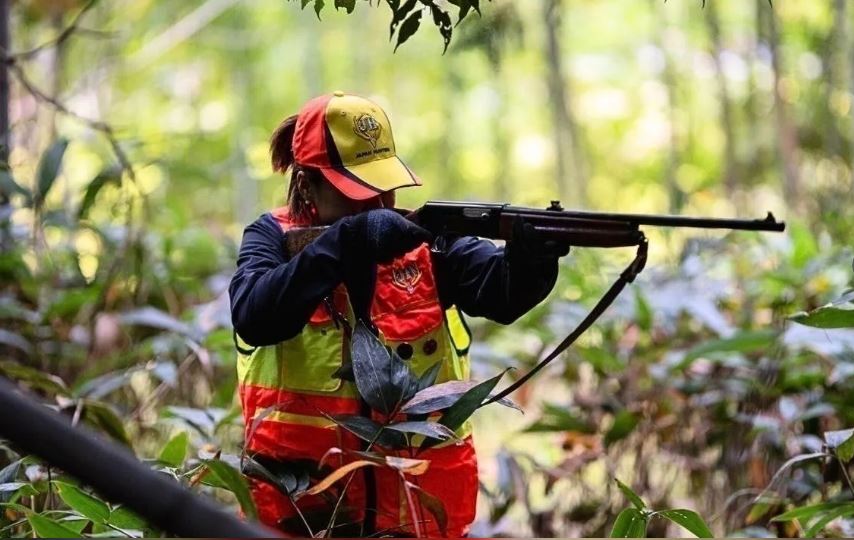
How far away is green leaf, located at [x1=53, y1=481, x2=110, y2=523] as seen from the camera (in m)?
1.48

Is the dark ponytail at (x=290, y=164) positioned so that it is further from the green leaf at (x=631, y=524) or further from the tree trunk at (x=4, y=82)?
the tree trunk at (x=4, y=82)

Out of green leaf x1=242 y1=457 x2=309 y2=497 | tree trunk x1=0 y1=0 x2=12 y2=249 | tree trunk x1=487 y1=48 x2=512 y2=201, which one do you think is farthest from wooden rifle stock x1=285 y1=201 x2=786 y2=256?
tree trunk x1=487 y1=48 x2=512 y2=201

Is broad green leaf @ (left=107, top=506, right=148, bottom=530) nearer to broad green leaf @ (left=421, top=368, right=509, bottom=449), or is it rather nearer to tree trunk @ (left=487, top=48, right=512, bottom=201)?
broad green leaf @ (left=421, top=368, right=509, bottom=449)

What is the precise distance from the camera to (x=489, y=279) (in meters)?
1.65

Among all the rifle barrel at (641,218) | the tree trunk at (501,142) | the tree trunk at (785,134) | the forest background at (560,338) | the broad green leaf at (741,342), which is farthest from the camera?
the tree trunk at (501,142)

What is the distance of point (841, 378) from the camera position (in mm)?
2660

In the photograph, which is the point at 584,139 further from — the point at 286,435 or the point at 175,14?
the point at 286,435

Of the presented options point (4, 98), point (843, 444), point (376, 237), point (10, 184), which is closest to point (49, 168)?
point (10, 184)

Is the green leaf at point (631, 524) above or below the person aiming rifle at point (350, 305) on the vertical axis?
below

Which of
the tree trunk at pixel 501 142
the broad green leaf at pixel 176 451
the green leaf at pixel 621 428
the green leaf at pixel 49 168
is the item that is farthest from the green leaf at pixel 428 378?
the tree trunk at pixel 501 142

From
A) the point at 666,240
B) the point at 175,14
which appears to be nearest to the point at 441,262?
the point at 666,240

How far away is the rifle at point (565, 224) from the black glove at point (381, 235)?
9 cm

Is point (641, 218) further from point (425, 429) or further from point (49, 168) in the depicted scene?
point (49, 168)

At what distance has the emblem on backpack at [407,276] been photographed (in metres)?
1.66
